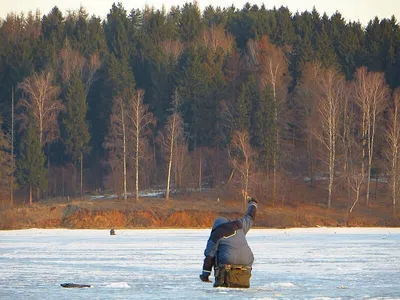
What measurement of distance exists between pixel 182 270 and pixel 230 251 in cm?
697

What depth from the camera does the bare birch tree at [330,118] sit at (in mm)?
64000

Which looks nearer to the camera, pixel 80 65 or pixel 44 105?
pixel 44 105

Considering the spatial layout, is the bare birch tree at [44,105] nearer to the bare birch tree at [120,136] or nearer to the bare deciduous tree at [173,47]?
the bare birch tree at [120,136]

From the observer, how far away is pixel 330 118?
6444 cm

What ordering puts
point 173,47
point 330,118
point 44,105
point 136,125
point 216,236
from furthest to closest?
1. point 173,47
2. point 44,105
3. point 136,125
4. point 330,118
5. point 216,236

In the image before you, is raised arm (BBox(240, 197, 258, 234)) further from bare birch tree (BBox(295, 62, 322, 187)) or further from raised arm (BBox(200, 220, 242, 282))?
bare birch tree (BBox(295, 62, 322, 187))

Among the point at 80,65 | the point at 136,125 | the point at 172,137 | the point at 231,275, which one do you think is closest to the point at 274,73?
the point at 172,137

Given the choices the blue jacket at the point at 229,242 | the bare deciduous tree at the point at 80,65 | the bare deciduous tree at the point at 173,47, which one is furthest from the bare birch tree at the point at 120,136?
the blue jacket at the point at 229,242

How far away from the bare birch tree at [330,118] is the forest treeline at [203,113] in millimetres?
186

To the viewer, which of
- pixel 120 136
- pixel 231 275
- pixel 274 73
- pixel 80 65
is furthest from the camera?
pixel 80 65

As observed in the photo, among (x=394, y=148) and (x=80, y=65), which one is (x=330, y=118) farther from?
(x=80, y=65)

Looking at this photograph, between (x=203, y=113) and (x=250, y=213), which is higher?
(x=203, y=113)

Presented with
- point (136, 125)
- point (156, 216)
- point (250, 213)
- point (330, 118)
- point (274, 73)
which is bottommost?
point (156, 216)

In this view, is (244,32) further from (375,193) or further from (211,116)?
(375,193)
